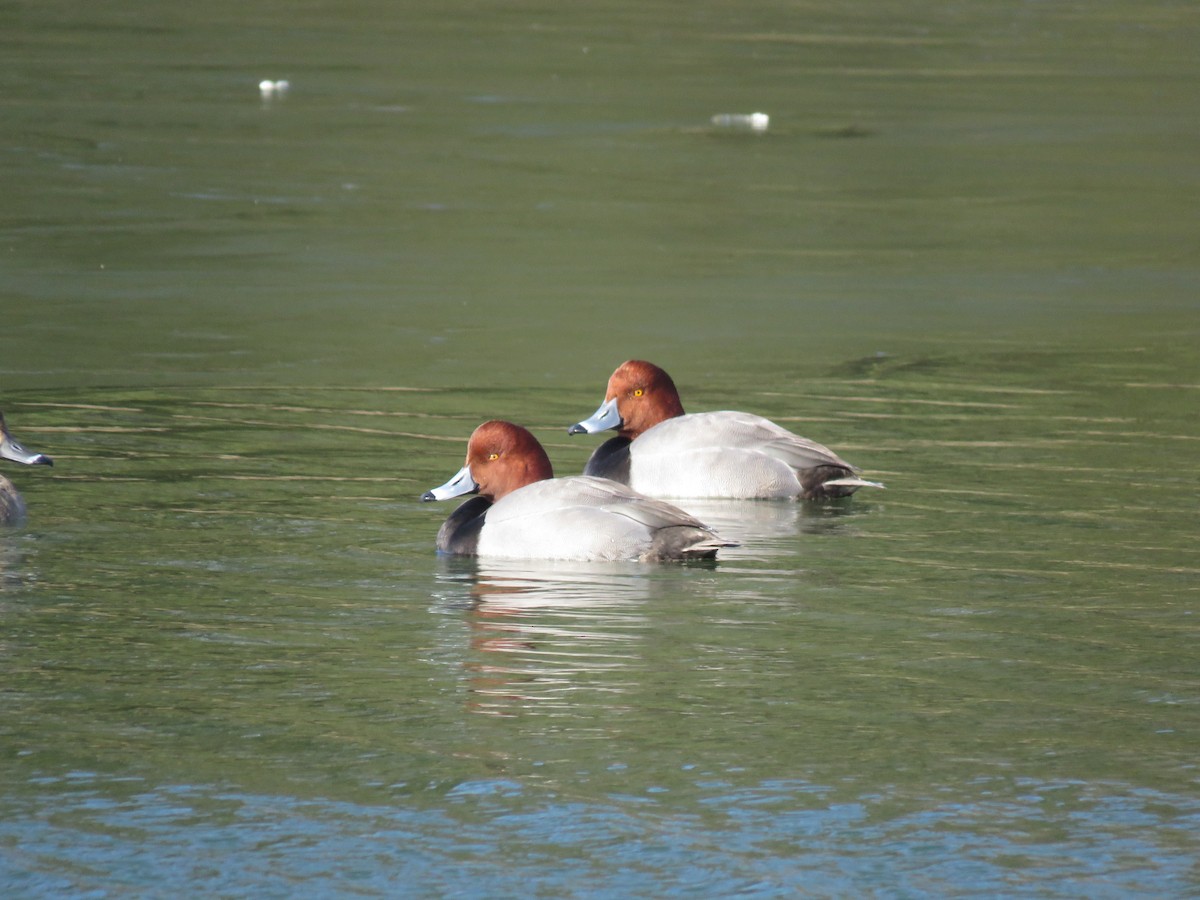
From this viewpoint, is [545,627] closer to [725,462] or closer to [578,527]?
[578,527]

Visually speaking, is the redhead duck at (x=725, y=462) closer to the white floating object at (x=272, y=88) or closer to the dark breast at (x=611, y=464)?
the dark breast at (x=611, y=464)

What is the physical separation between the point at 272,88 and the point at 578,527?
20.0 metres

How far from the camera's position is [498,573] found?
916 cm

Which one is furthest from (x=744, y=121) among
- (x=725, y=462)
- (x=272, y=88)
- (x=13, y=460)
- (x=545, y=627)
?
(x=545, y=627)

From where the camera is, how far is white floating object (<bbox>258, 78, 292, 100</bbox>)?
2777 cm

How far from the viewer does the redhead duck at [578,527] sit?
926 cm

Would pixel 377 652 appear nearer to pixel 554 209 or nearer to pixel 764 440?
pixel 764 440

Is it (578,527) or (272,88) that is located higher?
(272,88)

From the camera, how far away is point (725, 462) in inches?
431

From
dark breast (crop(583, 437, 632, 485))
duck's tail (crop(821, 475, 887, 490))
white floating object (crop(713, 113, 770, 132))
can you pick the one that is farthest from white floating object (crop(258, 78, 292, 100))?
duck's tail (crop(821, 475, 887, 490))

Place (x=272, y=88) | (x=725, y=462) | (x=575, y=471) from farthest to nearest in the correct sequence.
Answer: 1. (x=272, y=88)
2. (x=575, y=471)
3. (x=725, y=462)

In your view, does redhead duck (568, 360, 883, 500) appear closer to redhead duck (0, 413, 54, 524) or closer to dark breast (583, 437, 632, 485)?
dark breast (583, 437, 632, 485)

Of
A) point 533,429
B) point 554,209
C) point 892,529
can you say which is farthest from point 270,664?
point 554,209

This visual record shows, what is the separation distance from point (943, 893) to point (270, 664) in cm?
285
